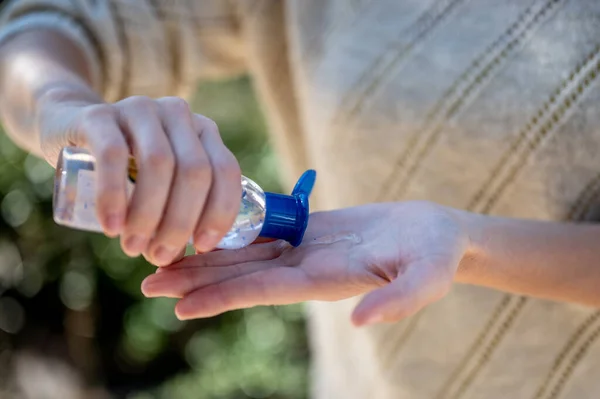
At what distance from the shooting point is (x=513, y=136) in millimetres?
502

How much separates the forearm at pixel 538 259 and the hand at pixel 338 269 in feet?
0.12

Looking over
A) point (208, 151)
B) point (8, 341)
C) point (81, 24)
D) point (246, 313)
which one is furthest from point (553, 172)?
point (8, 341)

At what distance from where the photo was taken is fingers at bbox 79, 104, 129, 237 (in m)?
0.28

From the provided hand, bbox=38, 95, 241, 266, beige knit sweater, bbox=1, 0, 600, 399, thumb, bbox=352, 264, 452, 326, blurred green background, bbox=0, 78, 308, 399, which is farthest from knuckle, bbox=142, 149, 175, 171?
blurred green background, bbox=0, 78, 308, 399

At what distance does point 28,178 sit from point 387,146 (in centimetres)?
106

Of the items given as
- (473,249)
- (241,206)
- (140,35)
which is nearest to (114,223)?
(241,206)

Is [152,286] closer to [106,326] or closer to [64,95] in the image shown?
[64,95]

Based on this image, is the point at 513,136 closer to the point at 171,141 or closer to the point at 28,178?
the point at 171,141

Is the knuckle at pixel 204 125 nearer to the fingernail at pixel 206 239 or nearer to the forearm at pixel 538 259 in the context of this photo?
the fingernail at pixel 206 239

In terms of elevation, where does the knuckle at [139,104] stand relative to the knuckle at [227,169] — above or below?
above

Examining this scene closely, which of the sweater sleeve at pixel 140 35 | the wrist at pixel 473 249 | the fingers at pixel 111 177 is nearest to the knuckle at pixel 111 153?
the fingers at pixel 111 177

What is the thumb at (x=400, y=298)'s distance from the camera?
0.28 metres

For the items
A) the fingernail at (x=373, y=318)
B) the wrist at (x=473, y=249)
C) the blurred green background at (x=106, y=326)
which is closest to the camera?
the fingernail at (x=373, y=318)

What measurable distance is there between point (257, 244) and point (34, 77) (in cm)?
24
